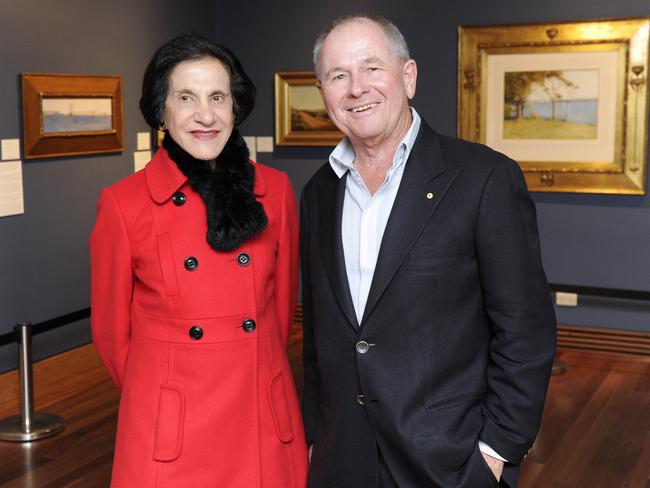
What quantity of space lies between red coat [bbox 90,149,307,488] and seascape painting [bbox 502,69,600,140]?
18.3 ft

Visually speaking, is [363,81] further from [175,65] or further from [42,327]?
[42,327]

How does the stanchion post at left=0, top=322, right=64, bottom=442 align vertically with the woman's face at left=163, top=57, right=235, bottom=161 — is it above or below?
below

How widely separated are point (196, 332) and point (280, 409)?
14.2 inches

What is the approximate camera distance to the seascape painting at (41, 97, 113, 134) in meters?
7.05

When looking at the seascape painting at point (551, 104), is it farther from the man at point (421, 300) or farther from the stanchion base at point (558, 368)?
the man at point (421, 300)

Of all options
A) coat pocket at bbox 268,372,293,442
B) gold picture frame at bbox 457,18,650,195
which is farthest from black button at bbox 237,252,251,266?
gold picture frame at bbox 457,18,650,195

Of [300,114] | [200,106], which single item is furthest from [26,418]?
[300,114]

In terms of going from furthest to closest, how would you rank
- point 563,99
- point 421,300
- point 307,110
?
point 307,110 → point 563,99 → point 421,300

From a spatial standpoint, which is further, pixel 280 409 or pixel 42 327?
pixel 42 327

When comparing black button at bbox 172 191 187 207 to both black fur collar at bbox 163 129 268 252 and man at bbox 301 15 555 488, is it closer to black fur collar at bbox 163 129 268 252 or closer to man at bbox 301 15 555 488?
black fur collar at bbox 163 129 268 252

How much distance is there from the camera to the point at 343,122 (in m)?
2.52

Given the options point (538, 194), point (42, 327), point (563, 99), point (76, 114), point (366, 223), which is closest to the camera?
point (366, 223)

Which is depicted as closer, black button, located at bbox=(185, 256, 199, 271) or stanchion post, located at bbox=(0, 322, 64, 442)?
black button, located at bbox=(185, 256, 199, 271)

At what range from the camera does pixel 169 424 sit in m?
2.59
